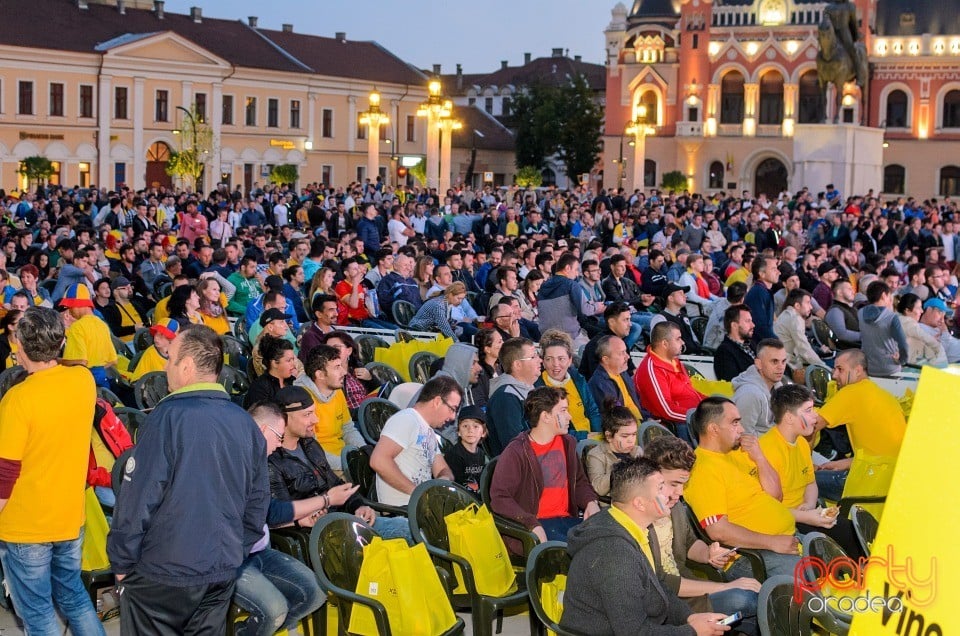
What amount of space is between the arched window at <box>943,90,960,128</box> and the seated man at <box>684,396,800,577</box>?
62.0 meters

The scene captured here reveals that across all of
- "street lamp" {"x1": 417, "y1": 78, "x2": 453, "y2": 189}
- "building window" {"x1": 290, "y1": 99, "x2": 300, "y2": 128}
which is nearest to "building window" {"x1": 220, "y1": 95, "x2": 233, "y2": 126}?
"building window" {"x1": 290, "y1": 99, "x2": 300, "y2": 128}

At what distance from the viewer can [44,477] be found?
18.6ft

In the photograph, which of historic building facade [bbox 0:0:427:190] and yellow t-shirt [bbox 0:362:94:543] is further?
historic building facade [bbox 0:0:427:190]

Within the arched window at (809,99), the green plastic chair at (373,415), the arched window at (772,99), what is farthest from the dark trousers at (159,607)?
the arched window at (772,99)

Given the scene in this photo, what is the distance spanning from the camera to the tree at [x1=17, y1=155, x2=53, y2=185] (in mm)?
51844

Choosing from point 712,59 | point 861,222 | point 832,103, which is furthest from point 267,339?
point 712,59

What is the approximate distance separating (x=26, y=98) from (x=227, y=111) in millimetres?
10156

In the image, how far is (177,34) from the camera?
58.9 metres

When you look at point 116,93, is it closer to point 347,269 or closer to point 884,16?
point 884,16

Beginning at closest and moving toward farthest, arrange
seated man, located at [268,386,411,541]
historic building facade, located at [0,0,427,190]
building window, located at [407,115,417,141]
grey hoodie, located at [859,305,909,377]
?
seated man, located at [268,386,411,541] → grey hoodie, located at [859,305,909,377] → historic building facade, located at [0,0,427,190] → building window, located at [407,115,417,141]

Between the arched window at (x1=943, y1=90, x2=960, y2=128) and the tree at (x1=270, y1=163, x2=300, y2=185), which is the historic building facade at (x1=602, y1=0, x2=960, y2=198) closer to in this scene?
the arched window at (x1=943, y1=90, x2=960, y2=128)

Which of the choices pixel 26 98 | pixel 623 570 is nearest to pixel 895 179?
pixel 26 98

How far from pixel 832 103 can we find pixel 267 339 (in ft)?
183

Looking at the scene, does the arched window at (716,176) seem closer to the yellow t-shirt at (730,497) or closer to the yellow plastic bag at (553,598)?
the yellow t-shirt at (730,497)
